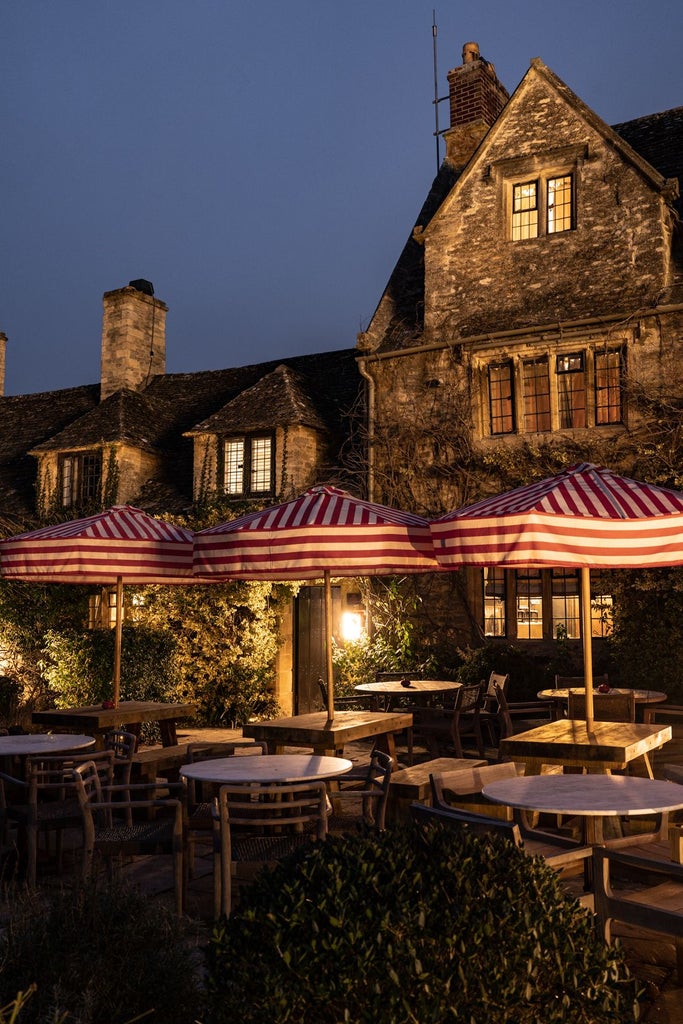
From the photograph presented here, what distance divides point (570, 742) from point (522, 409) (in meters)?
10.1

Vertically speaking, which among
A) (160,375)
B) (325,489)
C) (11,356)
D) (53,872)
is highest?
(11,356)

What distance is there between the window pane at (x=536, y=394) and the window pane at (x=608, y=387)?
847mm

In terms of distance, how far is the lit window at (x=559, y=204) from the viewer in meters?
16.2

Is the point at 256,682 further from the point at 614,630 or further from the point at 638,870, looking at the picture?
the point at 638,870

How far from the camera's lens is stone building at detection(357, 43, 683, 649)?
586 inches

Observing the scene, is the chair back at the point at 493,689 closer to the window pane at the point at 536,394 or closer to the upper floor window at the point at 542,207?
the window pane at the point at 536,394

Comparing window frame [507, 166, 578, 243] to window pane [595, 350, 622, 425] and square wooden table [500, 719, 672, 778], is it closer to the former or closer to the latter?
window pane [595, 350, 622, 425]

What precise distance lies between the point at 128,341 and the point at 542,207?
10.9 meters

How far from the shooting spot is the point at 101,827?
261 inches

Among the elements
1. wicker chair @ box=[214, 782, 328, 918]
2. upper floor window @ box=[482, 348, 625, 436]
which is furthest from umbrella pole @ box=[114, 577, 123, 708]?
upper floor window @ box=[482, 348, 625, 436]

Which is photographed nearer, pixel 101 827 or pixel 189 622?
pixel 101 827

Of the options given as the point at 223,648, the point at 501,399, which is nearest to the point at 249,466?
the point at 223,648

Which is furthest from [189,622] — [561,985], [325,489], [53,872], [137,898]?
[561,985]

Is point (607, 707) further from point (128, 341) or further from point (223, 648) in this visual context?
point (128, 341)
